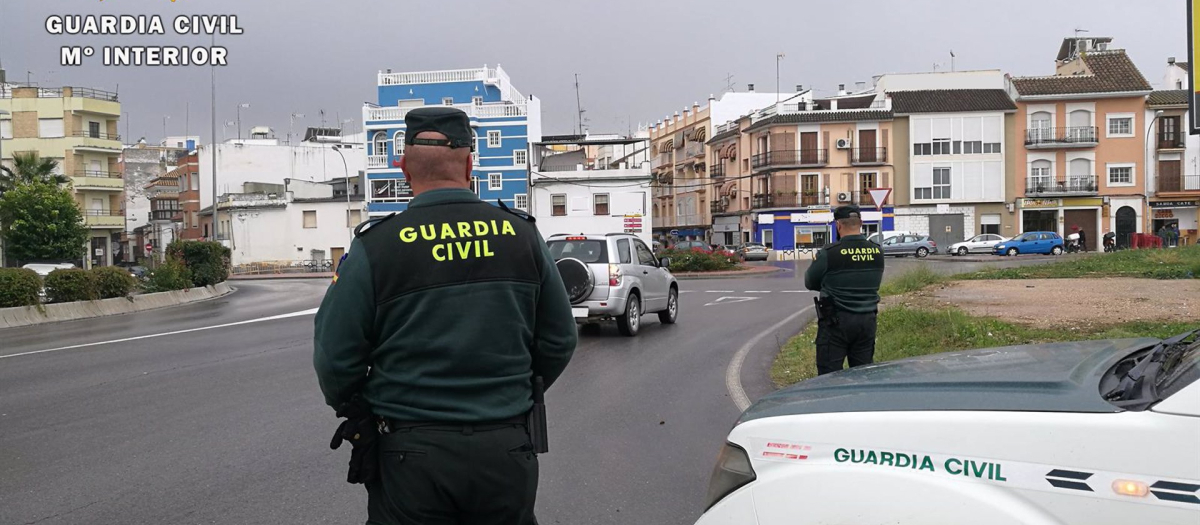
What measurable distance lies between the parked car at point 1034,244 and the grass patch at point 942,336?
41727 millimetres

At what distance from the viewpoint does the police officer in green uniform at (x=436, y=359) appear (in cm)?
256

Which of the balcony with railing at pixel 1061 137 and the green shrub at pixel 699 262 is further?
the balcony with railing at pixel 1061 137

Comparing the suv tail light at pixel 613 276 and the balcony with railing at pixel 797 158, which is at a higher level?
the balcony with railing at pixel 797 158

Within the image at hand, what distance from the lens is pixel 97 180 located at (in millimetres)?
65375

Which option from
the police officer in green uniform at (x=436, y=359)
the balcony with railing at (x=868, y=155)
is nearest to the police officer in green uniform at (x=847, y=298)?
the police officer in green uniform at (x=436, y=359)

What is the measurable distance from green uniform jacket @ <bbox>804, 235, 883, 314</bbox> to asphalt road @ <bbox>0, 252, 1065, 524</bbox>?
4.73 feet

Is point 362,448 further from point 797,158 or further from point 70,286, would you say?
point 797,158

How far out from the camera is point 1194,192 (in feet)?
197

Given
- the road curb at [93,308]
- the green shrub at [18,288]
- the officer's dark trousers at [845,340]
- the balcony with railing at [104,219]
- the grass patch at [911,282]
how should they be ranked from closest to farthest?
the officer's dark trousers at [845,340] < the road curb at [93,308] < the green shrub at [18,288] < the grass patch at [911,282] < the balcony with railing at [104,219]

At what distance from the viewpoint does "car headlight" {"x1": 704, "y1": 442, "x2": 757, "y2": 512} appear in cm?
280

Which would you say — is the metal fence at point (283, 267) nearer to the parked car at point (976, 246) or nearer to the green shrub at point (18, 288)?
the parked car at point (976, 246)

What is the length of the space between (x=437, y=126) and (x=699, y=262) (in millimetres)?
35753

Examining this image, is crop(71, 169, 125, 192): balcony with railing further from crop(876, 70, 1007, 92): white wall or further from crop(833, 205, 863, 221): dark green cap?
crop(833, 205, 863, 221): dark green cap

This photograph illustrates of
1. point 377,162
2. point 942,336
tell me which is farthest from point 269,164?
point 942,336
